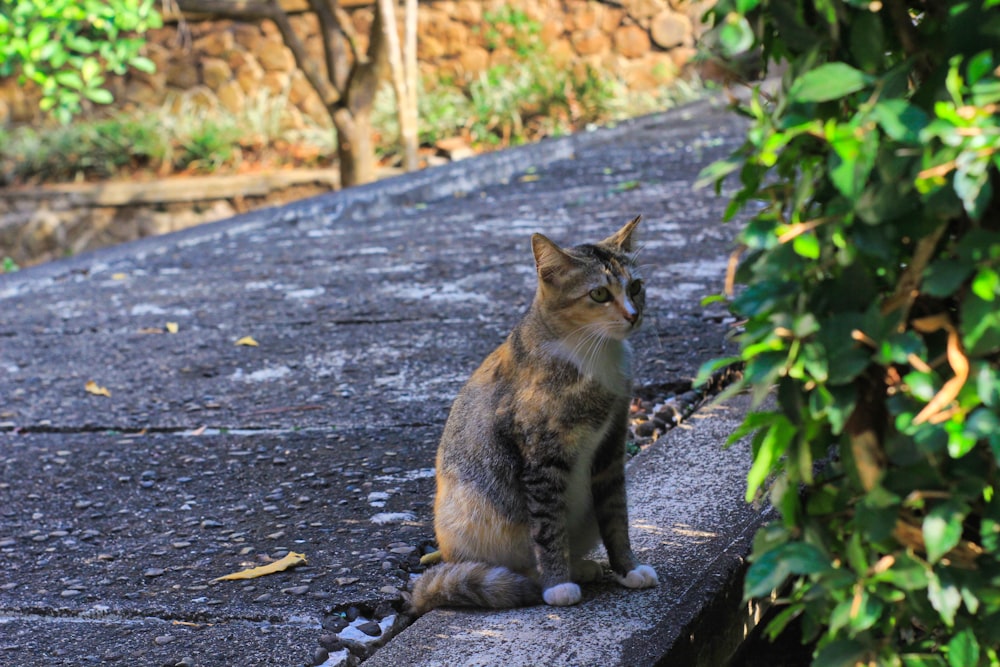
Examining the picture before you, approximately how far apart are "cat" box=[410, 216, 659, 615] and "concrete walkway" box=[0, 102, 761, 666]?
82 millimetres

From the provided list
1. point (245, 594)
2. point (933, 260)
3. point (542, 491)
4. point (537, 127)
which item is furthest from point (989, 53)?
point (537, 127)

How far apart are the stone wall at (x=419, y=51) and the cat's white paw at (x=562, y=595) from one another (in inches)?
499

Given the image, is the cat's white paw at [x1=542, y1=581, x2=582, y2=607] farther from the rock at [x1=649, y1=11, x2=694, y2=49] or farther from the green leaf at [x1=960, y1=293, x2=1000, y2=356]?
the rock at [x1=649, y1=11, x2=694, y2=49]

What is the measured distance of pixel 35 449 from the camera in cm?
374

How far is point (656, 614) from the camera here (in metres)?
2.12

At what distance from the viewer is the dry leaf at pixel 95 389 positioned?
14.1 ft

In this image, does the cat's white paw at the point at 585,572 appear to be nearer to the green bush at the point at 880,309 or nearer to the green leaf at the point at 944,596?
the green bush at the point at 880,309

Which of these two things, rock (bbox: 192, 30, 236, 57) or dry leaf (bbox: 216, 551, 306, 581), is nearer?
dry leaf (bbox: 216, 551, 306, 581)

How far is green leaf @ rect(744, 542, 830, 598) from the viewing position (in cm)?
136

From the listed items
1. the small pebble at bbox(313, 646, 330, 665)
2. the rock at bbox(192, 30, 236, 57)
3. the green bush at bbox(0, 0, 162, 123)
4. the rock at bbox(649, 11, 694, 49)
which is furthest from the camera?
the rock at bbox(192, 30, 236, 57)

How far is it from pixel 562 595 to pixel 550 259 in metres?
0.80

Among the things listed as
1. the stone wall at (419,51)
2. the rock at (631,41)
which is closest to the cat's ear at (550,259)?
the stone wall at (419,51)

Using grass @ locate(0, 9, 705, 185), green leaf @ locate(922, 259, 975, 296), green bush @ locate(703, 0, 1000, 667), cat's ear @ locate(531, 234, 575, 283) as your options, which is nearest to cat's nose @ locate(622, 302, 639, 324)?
cat's ear @ locate(531, 234, 575, 283)

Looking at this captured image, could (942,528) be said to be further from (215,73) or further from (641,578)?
(215,73)
